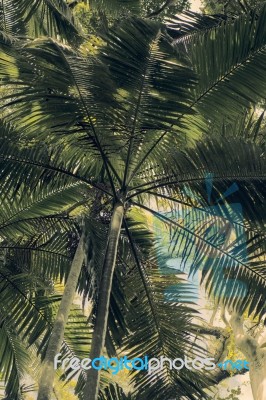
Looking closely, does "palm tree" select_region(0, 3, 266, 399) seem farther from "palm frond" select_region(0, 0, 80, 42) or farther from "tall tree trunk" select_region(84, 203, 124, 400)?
"palm frond" select_region(0, 0, 80, 42)

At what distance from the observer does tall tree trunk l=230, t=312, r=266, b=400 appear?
1551cm

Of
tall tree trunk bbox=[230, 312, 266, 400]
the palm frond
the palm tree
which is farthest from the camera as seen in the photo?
tall tree trunk bbox=[230, 312, 266, 400]

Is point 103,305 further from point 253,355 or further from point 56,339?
point 253,355

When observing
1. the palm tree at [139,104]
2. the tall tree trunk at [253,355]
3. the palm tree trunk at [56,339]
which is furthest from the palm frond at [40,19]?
the tall tree trunk at [253,355]

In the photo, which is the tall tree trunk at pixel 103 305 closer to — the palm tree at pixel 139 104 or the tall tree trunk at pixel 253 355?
the palm tree at pixel 139 104

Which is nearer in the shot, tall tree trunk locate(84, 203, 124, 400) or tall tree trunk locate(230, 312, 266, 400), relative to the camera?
tall tree trunk locate(84, 203, 124, 400)

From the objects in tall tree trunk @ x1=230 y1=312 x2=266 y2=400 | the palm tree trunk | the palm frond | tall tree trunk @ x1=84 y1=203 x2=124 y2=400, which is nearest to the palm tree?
tall tree trunk @ x1=84 y1=203 x2=124 y2=400

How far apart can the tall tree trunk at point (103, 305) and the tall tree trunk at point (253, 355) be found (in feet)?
34.2

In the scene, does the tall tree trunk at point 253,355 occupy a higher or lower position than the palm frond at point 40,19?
lower

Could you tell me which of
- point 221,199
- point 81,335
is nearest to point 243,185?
point 221,199

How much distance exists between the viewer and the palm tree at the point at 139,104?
→ 5.19m

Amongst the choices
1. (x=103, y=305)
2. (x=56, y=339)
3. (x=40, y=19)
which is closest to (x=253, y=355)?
(x=40, y=19)

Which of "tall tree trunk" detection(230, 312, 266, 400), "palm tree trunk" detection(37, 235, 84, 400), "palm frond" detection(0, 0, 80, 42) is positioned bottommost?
"palm tree trunk" detection(37, 235, 84, 400)

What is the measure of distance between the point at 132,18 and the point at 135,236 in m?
2.70
